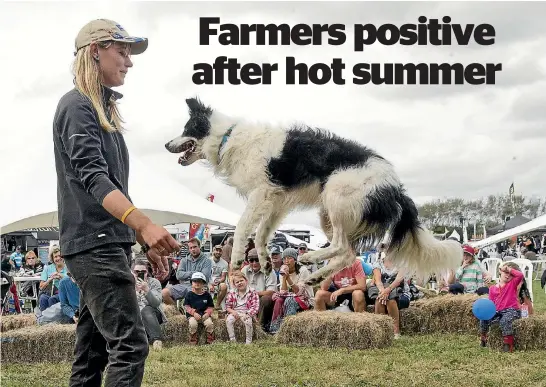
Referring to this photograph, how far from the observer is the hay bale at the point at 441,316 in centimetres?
1134

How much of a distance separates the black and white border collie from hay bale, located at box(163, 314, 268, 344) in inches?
274

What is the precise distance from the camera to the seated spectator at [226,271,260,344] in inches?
411

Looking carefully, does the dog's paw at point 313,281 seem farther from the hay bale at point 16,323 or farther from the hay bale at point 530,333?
the hay bale at point 16,323

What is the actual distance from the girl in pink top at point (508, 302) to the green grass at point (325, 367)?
0.31m

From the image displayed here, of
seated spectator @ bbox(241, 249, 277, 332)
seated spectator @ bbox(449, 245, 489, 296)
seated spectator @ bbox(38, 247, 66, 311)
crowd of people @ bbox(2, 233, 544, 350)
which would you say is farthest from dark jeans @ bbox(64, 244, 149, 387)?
seated spectator @ bbox(449, 245, 489, 296)

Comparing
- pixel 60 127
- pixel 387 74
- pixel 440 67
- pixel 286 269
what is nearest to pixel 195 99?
pixel 60 127

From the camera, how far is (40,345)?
921 centimetres

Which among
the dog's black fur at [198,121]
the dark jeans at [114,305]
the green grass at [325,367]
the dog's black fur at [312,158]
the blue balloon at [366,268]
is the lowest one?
the green grass at [325,367]

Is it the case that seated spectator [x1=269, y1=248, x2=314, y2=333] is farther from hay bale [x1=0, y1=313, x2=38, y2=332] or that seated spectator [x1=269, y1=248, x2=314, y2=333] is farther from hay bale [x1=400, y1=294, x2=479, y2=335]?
hay bale [x1=0, y1=313, x2=38, y2=332]

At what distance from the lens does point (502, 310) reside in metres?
9.54

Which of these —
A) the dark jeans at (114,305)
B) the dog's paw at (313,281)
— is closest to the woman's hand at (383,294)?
the dog's paw at (313,281)

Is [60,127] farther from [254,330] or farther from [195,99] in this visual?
[254,330]

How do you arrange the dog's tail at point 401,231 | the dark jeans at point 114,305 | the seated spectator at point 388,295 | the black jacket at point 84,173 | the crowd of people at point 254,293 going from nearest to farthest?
the black jacket at point 84,173 → the dark jeans at point 114,305 → the dog's tail at point 401,231 → the crowd of people at point 254,293 → the seated spectator at point 388,295

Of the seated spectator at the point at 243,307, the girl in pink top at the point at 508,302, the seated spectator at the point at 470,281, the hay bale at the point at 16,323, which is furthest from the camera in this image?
the seated spectator at the point at 470,281
